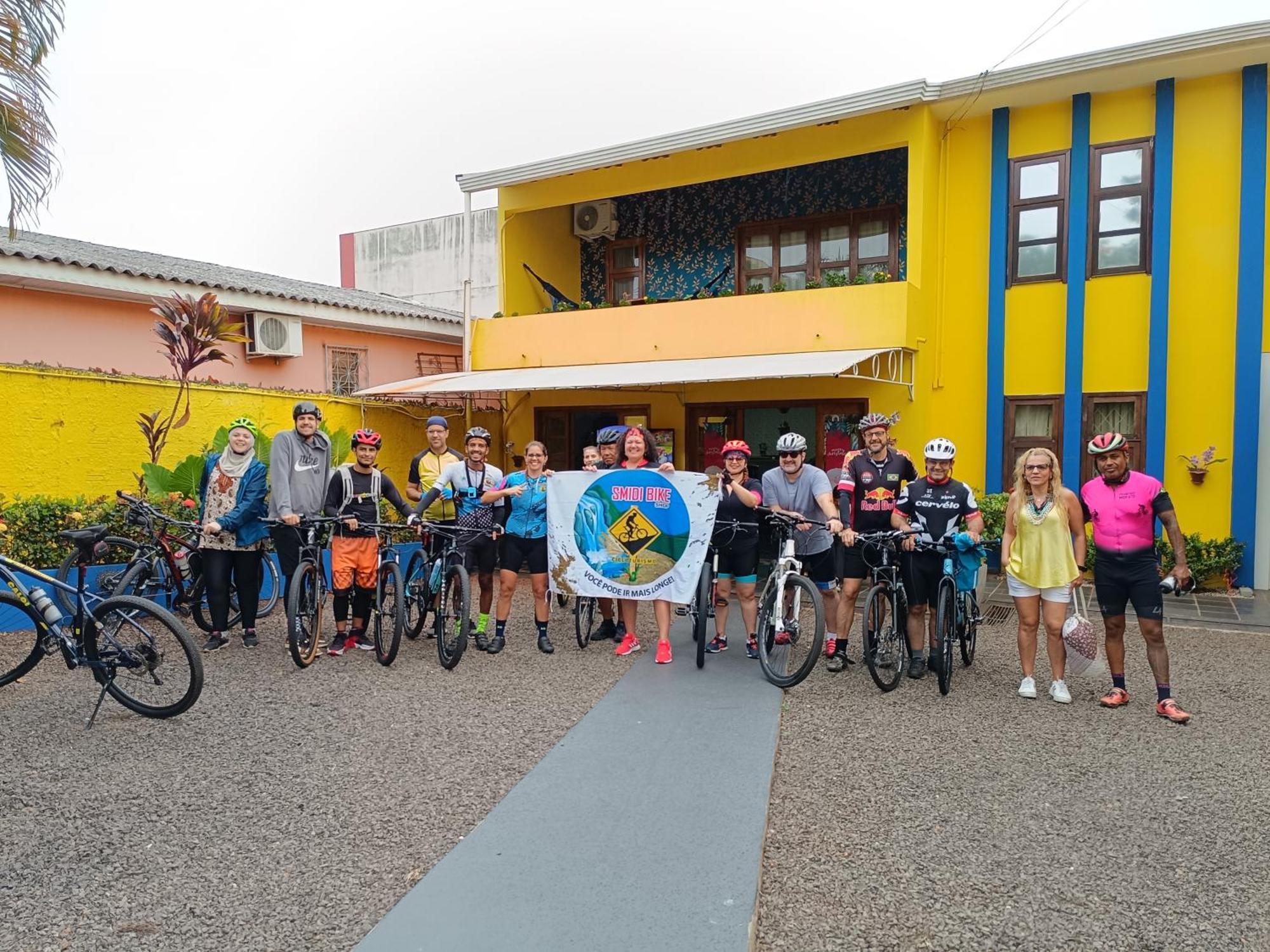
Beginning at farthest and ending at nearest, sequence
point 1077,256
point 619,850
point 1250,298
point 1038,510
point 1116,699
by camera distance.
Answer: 1. point 1077,256
2. point 1250,298
3. point 1038,510
4. point 1116,699
5. point 619,850

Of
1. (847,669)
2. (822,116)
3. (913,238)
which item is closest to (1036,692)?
(847,669)

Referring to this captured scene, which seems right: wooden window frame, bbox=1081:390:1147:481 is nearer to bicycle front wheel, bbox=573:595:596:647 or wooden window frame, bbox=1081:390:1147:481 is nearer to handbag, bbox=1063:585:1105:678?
handbag, bbox=1063:585:1105:678

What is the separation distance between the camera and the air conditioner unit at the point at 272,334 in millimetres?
12359

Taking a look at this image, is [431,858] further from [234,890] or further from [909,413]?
[909,413]

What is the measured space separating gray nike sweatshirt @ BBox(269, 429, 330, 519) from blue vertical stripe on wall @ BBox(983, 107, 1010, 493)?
7.89m

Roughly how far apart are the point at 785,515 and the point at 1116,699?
2336 mm

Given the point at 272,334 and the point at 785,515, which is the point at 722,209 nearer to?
the point at 272,334

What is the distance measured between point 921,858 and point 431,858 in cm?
195

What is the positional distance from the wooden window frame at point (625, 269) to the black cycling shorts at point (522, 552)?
308 inches

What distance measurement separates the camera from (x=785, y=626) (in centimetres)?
569

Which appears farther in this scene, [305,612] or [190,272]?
[190,272]

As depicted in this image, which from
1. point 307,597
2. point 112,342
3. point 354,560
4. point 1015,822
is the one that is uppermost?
point 112,342

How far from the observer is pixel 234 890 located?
313 centimetres

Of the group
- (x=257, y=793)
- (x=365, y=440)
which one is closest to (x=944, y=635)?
(x=257, y=793)
